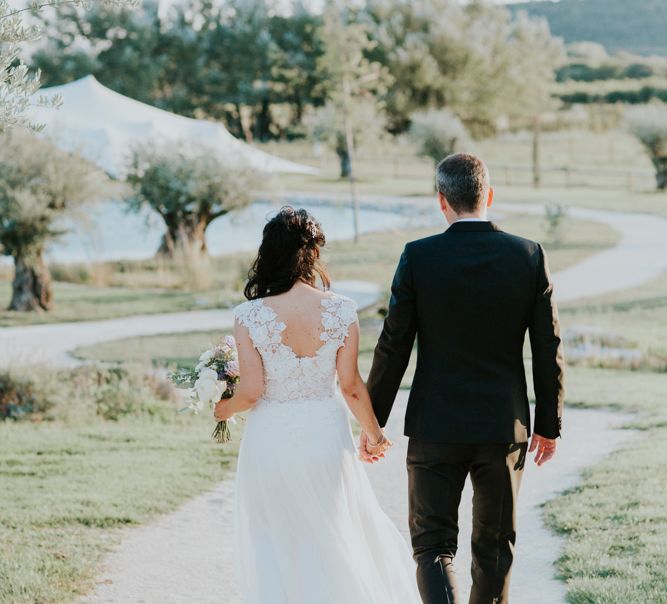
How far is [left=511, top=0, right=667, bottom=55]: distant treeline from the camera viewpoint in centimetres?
12630

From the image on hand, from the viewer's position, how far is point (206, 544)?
562cm

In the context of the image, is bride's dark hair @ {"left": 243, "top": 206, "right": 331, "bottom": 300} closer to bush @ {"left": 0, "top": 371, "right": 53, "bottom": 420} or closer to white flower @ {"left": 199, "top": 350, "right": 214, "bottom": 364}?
white flower @ {"left": 199, "top": 350, "right": 214, "bottom": 364}

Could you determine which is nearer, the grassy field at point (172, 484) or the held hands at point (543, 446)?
the held hands at point (543, 446)

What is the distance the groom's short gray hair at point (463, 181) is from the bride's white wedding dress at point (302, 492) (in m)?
0.56

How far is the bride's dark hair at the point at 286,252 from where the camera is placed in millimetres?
3730

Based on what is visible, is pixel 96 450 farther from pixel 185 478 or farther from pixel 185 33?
pixel 185 33

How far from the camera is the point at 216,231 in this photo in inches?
1162

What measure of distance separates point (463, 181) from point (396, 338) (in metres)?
0.63

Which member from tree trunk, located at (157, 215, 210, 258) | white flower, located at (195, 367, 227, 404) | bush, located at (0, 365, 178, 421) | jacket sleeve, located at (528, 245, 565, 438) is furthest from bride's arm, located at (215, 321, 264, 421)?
tree trunk, located at (157, 215, 210, 258)

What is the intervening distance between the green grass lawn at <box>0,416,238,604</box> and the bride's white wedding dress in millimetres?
1263

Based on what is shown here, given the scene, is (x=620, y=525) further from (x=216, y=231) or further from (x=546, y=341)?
(x=216, y=231)

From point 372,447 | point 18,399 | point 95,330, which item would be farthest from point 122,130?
point 372,447

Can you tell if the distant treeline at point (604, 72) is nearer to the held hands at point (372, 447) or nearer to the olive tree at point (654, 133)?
the olive tree at point (654, 133)

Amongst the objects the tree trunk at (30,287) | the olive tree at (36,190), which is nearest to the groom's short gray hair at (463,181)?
the olive tree at (36,190)
